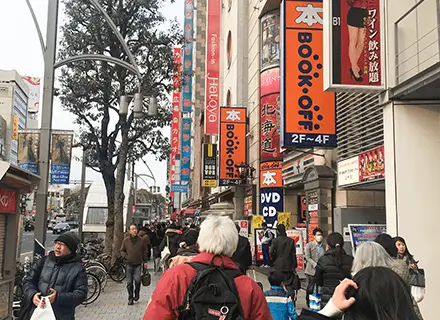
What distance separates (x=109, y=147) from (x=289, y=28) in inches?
405

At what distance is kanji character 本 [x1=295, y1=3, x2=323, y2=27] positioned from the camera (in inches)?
517

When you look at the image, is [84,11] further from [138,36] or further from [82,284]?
[82,284]

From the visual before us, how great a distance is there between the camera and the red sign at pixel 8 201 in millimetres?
7559

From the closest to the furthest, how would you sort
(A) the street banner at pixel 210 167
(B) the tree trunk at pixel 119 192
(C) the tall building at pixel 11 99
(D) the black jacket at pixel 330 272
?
1. (D) the black jacket at pixel 330 272
2. (B) the tree trunk at pixel 119 192
3. (A) the street banner at pixel 210 167
4. (C) the tall building at pixel 11 99

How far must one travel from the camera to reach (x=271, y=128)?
22.1 metres

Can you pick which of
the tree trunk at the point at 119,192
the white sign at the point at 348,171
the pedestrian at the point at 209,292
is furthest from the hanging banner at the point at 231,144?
the pedestrian at the point at 209,292

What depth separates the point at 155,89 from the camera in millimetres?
20703

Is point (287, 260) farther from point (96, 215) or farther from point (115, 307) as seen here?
point (96, 215)

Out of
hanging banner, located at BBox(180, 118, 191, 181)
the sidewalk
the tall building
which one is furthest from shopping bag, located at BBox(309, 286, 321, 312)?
hanging banner, located at BBox(180, 118, 191, 181)

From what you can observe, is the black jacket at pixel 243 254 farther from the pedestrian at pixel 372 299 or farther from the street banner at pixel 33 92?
the street banner at pixel 33 92

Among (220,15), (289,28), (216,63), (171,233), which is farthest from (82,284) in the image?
(220,15)

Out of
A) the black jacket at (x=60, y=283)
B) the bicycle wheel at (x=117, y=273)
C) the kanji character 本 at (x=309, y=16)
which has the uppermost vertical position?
the kanji character 本 at (x=309, y=16)

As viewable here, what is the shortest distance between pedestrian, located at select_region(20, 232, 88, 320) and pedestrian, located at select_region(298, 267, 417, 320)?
3.12 m

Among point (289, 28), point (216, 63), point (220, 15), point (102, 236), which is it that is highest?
point (220, 15)
